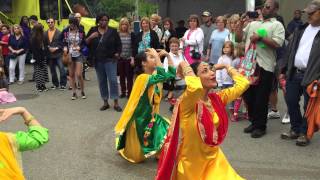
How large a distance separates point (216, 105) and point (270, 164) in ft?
6.34

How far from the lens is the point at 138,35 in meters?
9.75

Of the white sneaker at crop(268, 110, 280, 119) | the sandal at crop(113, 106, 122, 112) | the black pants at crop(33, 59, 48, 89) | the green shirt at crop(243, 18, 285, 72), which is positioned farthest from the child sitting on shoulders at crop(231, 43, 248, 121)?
the black pants at crop(33, 59, 48, 89)

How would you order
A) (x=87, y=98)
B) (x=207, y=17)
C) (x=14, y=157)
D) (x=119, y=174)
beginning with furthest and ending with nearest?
1. (x=207, y=17)
2. (x=87, y=98)
3. (x=119, y=174)
4. (x=14, y=157)

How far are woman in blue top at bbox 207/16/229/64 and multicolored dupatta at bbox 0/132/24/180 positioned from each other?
6823 millimetres

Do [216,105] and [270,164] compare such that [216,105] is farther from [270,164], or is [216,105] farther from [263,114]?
[263,114]

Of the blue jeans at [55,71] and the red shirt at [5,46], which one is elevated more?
the red shirt at [5,46]

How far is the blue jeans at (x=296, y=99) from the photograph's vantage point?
6.38 meters

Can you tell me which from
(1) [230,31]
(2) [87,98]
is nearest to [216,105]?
(1) [230,31]

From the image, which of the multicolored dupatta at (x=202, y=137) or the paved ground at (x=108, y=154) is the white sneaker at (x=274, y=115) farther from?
the multicolored dupatta at (x=202, y=137)

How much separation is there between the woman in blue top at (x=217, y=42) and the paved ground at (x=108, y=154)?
1723 mm

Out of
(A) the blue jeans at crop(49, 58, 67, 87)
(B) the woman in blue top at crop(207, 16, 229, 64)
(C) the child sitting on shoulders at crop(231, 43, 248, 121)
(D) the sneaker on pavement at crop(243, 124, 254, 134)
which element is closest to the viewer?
(D) the sneaker on pavement at crop(243, 124, 254, 134)

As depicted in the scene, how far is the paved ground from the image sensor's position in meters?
5.43

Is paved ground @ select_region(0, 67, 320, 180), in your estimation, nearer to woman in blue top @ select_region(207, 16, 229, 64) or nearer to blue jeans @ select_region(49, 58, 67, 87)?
woman in blue top @ select_region(207, 16, 229, 64)

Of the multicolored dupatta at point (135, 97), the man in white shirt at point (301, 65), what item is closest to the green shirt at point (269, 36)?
the man in white shirt at point (301, 65)
